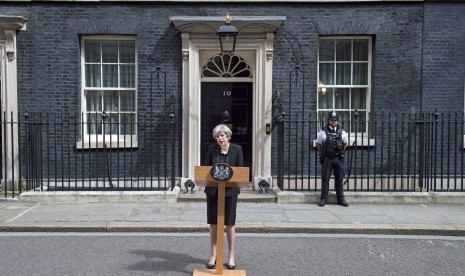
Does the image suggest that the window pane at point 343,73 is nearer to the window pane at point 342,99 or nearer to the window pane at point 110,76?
the window pane at point 342,99

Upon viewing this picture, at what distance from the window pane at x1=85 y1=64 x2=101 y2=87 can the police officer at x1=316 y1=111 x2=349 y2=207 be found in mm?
4907

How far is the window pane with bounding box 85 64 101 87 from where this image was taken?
36.8 ft

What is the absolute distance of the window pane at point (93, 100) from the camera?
1130 cm

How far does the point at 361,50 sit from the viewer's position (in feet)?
37.2

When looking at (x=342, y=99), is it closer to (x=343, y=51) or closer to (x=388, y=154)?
(x=343, y=51)

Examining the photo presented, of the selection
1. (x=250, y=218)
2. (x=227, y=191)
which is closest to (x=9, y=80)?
(x=250, y=218)

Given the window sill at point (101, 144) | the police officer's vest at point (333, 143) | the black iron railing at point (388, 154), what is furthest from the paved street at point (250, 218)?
the window sill at point (101, 144)

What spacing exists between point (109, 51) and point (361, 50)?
5.38m

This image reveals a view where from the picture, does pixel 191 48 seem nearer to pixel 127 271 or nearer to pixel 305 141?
pixel 305 141

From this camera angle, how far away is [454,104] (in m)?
11.1

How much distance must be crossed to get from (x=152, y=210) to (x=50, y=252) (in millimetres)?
2579

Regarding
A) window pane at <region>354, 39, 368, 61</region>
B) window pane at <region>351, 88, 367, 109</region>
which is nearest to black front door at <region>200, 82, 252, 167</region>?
window pane at <region>351, 88, 367, 109</region>

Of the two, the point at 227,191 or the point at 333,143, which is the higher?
the point at 333,143

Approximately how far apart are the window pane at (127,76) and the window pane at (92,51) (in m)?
0.57
